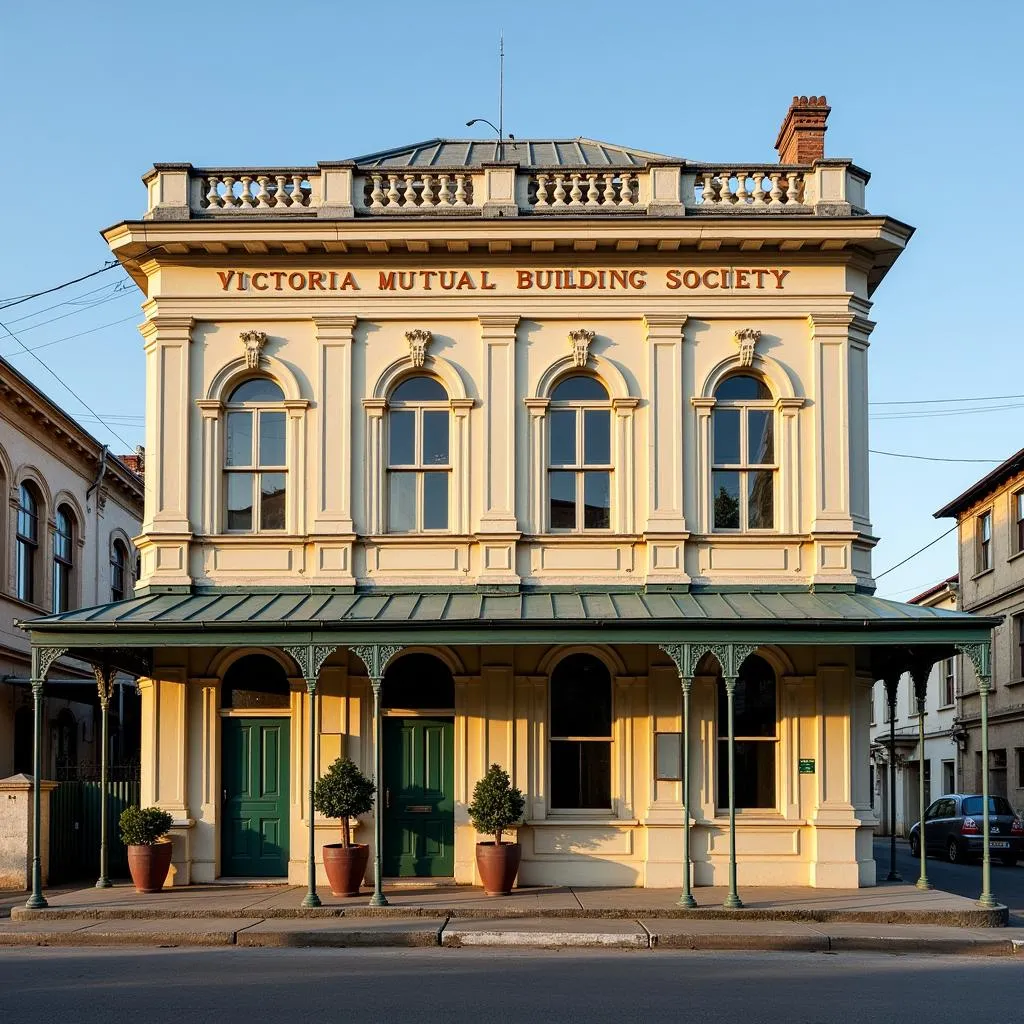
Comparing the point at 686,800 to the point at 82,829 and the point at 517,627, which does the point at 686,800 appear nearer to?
the point at 517,627

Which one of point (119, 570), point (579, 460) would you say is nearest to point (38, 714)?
point (579, 460)

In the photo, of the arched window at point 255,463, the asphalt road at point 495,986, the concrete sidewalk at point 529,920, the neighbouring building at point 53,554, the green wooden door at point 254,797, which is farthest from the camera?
the neighbouring building at point 53,554

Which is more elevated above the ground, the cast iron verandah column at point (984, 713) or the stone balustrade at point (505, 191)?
the stone balustrade at point (505, 191)

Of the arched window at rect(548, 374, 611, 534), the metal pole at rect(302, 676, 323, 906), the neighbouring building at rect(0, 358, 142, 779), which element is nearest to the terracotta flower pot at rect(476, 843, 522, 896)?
the metal pole at rect(302, 676, 323, 906)

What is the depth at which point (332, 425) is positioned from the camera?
1933cm

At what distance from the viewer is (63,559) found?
3181 cm

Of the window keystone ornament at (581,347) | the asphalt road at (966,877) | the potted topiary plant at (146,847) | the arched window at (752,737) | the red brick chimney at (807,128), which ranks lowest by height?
the asphalt road at (966,877)

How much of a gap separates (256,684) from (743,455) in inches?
289

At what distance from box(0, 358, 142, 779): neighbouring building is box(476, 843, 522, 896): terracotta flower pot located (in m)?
10.5

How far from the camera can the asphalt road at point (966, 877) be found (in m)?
20.4

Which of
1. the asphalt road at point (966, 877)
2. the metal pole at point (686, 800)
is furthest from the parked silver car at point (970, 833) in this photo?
the metal pole at point (686, 800)

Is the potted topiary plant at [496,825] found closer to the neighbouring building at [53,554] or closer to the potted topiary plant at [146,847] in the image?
the potted topiary plant at [146,847]

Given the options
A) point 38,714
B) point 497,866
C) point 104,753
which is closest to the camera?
point 38,714

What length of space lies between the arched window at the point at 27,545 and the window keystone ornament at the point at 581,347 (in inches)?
568
